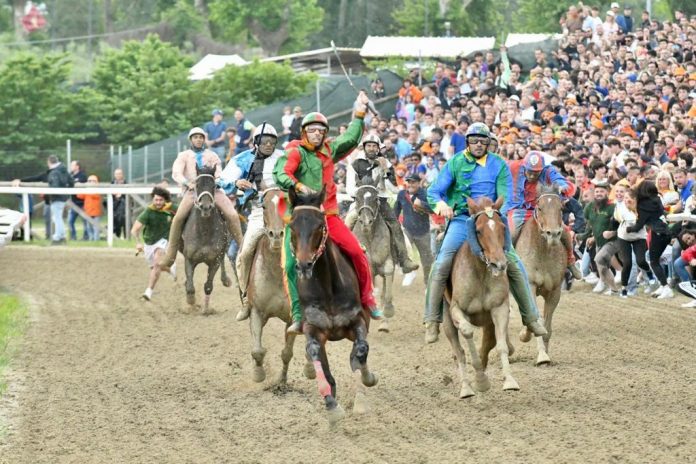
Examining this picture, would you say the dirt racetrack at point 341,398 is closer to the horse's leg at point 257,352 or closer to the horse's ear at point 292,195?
the horse's leg at point 257,352

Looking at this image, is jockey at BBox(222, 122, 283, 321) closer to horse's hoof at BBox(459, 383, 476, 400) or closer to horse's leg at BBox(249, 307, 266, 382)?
horse's leg at BBox(249, 307, 266, 382)

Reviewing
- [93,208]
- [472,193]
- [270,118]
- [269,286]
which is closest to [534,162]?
[472,193]

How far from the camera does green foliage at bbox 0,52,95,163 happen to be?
132 ft

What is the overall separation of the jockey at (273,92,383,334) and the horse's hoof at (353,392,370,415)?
695 millimetres

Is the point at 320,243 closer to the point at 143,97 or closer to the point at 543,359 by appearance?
the point at 543,359

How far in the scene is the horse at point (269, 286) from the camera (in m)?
12.0

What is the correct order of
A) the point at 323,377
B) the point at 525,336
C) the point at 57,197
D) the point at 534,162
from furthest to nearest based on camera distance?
1. the point at 57,197
2. the point at 534,162
3. the point at 525,336
4. the point at 323,377

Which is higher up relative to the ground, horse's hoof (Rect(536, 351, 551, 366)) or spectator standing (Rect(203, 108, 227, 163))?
spectator standing (Rect(203, 108, 227, 163))

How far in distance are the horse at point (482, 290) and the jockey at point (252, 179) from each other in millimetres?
2260

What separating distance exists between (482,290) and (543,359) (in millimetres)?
1926

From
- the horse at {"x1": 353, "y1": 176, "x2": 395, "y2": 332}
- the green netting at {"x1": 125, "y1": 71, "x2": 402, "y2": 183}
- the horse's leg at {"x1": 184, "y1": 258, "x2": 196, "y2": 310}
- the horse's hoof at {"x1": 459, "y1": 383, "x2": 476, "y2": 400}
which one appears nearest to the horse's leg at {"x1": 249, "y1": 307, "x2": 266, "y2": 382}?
the horse's hoof at {"x1": 459, "y1": 383, "x2": 476, "y2": 400}

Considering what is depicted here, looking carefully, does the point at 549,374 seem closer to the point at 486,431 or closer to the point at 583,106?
the point at 486,431

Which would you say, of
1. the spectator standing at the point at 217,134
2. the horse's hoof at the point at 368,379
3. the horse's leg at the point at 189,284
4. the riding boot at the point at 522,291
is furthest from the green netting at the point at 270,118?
the horse's hoof at the point at 368,379

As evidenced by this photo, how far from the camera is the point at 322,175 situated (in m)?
10.6
